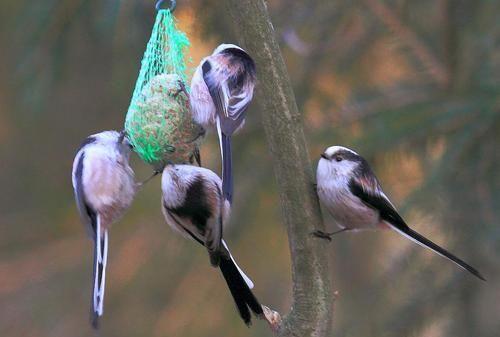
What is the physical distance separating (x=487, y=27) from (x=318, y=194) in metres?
1.28

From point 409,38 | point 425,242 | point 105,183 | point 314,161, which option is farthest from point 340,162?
point 409,38

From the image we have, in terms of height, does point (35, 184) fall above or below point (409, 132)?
below

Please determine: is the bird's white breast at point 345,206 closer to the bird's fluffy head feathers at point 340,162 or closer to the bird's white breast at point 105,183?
the bird's fluffy head feathers at point 340,162

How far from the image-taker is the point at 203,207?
209cm

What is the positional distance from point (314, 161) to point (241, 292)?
3.34 feet

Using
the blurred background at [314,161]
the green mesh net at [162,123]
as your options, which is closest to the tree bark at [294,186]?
the green mesh net at [162,123]

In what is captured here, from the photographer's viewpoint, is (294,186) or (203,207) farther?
(203,207)

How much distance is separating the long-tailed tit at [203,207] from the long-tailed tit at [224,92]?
0.33ft

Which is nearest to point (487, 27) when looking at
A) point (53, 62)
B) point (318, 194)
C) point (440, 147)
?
point (440, 147)

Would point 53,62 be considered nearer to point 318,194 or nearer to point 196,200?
point 196,200

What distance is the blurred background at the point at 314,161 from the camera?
9.15 ft

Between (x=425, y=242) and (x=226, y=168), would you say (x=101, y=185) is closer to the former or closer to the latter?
(x=226, y=168)

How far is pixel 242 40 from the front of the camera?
75.1 inches

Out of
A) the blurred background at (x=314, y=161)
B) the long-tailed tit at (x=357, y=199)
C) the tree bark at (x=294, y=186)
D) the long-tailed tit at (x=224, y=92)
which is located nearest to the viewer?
the tree bark at (x=294, y=186)
